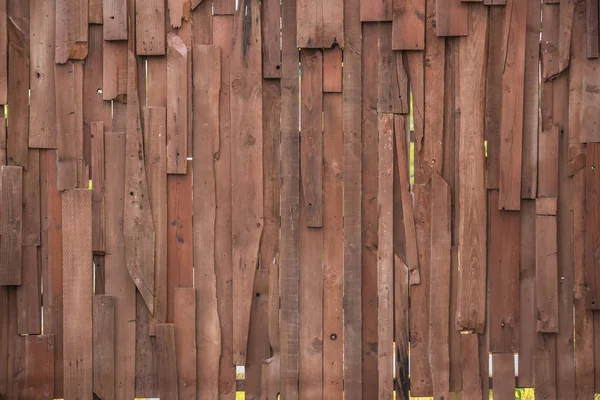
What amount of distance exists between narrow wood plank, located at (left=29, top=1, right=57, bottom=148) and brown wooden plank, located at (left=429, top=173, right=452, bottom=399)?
192 cm

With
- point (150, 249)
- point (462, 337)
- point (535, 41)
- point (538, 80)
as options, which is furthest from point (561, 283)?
point (150, 249)

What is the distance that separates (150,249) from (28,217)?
0.63m

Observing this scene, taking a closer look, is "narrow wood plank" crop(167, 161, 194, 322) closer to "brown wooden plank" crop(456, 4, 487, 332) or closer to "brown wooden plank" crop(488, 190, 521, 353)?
"brown wooden plank" crop(456, 4, 487, 332)

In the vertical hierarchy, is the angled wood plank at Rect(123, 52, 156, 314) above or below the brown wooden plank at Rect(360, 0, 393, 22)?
below

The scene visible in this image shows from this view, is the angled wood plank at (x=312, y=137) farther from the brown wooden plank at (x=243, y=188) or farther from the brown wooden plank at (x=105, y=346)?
the brown wooden plank at (x=105, y=346)

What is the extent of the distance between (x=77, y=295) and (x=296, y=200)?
1.18m

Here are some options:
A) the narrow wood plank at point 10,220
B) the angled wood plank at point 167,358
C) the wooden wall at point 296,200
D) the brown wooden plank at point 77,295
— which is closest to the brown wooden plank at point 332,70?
the wooden wall at point 296,200

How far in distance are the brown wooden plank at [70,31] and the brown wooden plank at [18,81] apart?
17 cm

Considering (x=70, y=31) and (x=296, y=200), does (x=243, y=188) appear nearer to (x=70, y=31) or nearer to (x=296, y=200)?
(x=296, y=200)

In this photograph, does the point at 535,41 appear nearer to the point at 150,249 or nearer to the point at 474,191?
the point at 474,191

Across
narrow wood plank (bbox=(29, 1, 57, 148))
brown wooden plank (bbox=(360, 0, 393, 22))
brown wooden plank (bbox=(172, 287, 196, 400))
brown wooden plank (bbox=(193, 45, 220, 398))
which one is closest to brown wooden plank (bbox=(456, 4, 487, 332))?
brown wooden plank (bbox=(360, 0, 393, 22))

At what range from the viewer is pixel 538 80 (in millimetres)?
3160

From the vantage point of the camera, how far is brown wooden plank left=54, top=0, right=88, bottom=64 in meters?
3.18

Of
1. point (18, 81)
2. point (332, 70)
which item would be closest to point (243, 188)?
point (332, 70)
